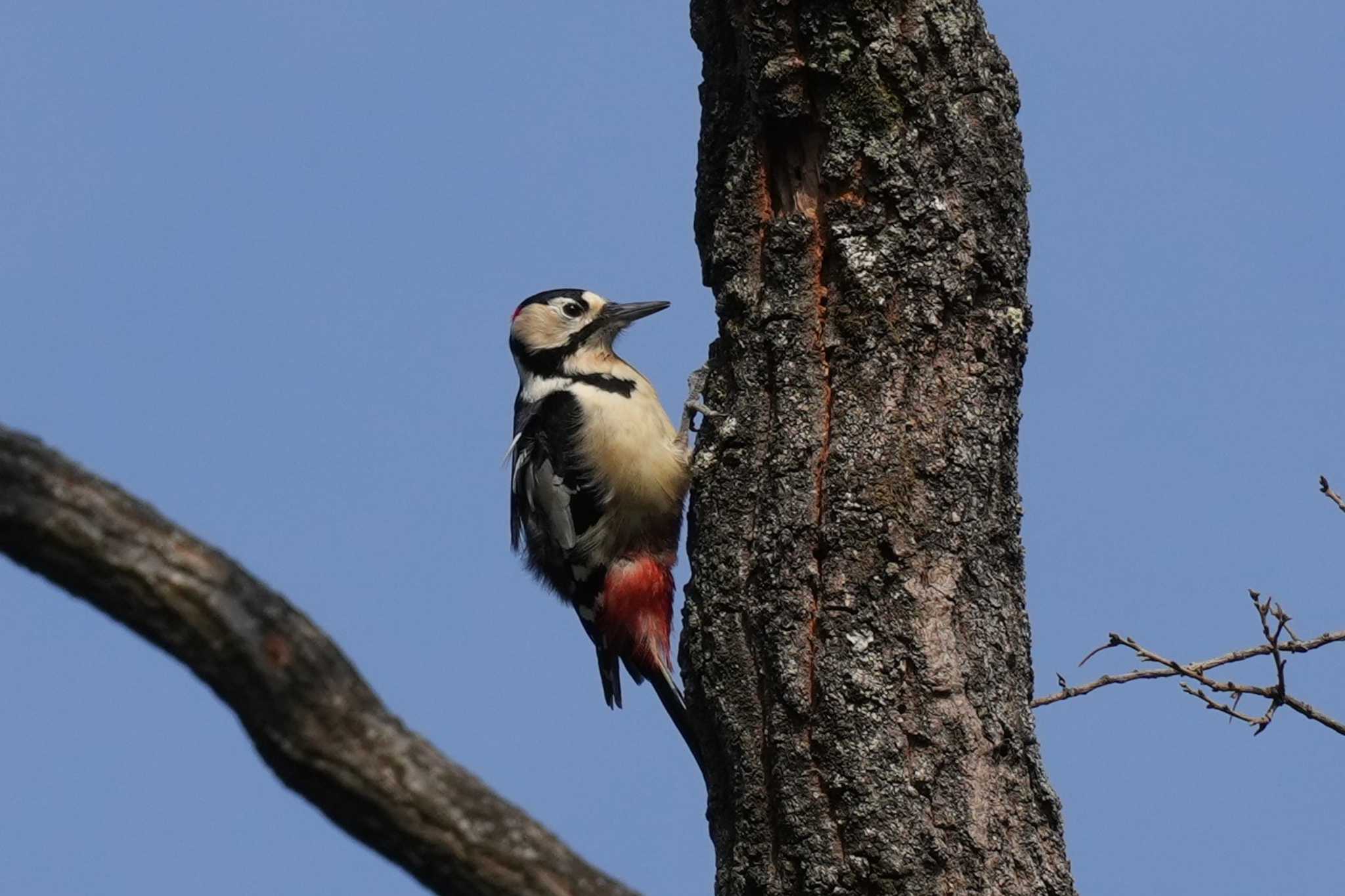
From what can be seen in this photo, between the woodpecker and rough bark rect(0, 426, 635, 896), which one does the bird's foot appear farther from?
rough bark rect(0, 426, 635, 896)

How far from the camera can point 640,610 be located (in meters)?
5.25

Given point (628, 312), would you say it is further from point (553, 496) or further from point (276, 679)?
point (276, 679)

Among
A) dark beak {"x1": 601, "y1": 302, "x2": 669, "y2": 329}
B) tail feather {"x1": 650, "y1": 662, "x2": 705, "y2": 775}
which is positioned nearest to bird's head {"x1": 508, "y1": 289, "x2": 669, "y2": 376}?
dark beak {"x1": 601, "y1": 302, "x2": 669, "y2": 329}

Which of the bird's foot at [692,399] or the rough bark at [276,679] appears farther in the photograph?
the bird's foot at [692,399]

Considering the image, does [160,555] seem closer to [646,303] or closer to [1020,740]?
[1020,740]

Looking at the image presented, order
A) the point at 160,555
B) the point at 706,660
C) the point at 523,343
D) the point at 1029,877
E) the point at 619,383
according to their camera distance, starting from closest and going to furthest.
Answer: the point at 160,555
the point at 1029,877
the point at 706,660
the point at 619,383
the point at 523,343

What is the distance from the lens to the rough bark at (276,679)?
2158 millimetres

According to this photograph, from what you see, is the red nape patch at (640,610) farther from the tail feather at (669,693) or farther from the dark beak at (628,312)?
the dark beak at (628,312)

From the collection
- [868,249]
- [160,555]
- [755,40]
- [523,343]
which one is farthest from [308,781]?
[523,343]

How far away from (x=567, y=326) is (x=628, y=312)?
0.76 ft

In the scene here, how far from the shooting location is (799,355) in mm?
3639

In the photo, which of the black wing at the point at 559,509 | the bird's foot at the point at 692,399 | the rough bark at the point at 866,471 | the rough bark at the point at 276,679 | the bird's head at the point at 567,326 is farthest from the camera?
the bird's head at the point at 567,326

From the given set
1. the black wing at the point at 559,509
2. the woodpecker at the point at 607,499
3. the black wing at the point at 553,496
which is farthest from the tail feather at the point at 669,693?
the black wing at the point at 553,496

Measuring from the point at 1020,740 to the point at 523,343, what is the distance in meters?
3.02
